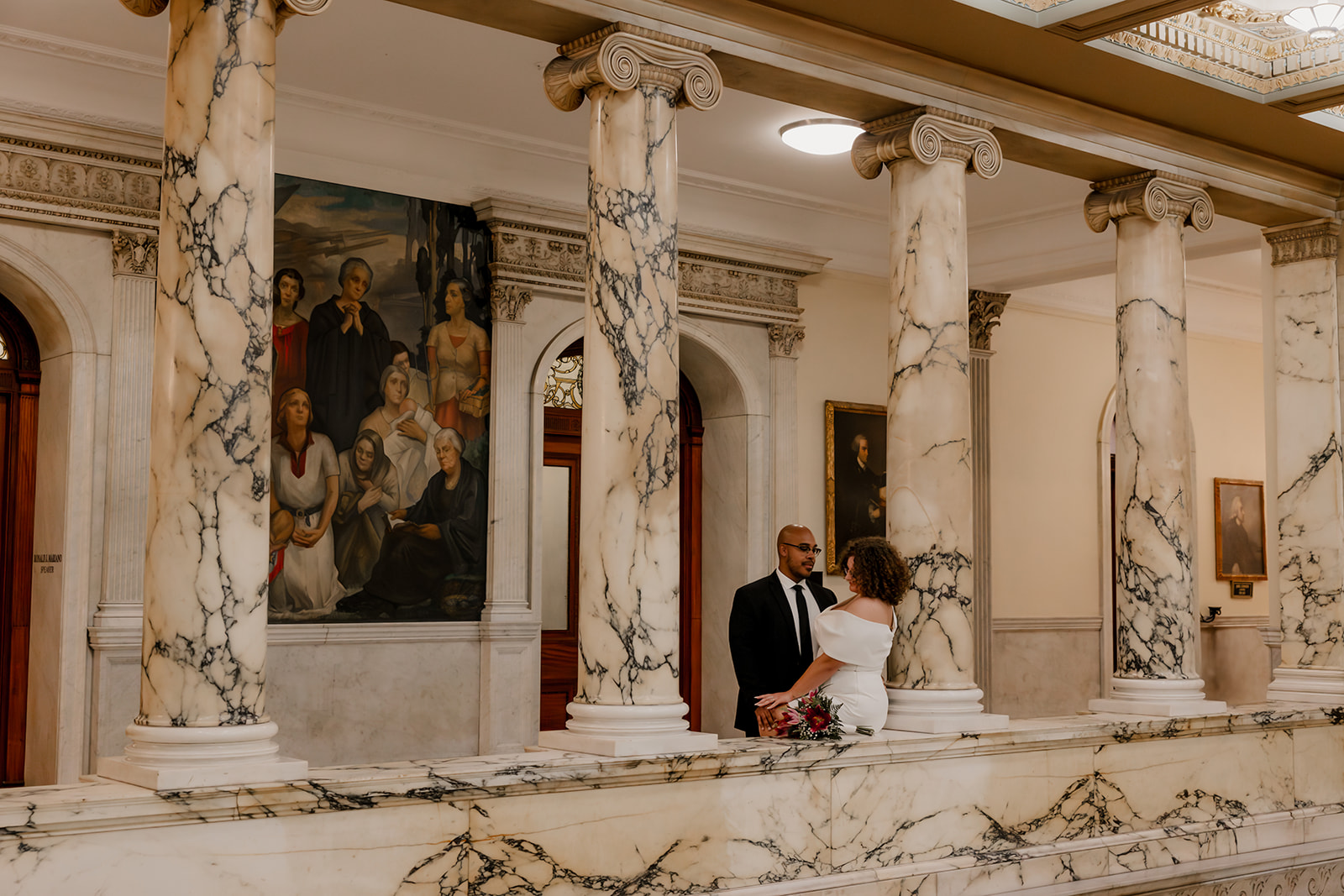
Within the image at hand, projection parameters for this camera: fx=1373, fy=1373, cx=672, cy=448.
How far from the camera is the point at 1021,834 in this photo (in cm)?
671

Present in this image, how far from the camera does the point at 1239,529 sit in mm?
16234

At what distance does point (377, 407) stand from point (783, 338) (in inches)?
150

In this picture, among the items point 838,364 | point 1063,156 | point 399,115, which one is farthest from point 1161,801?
point 399,115

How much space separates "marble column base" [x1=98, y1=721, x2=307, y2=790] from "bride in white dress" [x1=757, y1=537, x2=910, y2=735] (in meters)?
2.41

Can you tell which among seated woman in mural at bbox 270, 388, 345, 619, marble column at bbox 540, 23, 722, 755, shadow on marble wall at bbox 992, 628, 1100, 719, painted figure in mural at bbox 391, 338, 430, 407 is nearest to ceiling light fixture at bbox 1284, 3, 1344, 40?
marble column at bbox 540, 23, 722, 755

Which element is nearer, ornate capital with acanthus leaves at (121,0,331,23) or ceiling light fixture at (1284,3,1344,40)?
ornate capital with acanthus leaves at (121,0,331,23)

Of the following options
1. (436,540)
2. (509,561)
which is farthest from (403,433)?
(509,561)

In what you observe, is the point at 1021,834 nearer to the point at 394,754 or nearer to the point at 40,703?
the point at 394,754

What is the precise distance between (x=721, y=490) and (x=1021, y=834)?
5.34 m

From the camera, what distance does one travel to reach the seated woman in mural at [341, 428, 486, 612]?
9.38 m

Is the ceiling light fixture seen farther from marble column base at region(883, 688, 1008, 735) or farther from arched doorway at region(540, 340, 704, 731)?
arched doorway at region(540, 340, 704, 731)

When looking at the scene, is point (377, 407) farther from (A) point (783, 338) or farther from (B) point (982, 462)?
(B) point (982, 462)

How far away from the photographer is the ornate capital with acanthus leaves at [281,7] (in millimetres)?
5098

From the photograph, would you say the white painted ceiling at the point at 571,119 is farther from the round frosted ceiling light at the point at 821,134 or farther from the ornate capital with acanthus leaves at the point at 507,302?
the ornate capital with acanthus leaves at the point at 507,302
